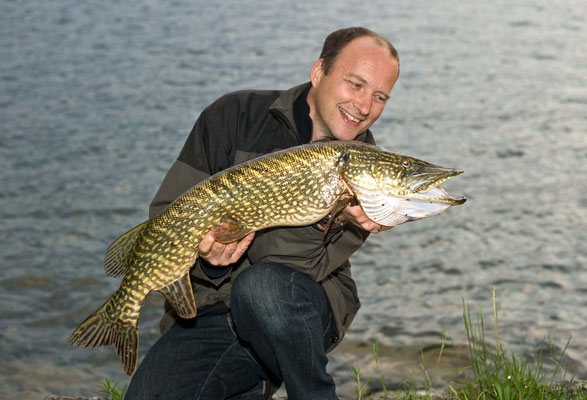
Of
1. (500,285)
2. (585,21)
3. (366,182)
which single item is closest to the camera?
(366,182)

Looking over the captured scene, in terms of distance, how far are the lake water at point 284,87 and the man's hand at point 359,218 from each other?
2.65 meters

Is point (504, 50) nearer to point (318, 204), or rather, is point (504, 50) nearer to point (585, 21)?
point (585, 21)

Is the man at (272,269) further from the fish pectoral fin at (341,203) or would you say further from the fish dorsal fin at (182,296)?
the fish dorsal fin at (182,296)

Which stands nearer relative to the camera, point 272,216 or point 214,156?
point 272,216

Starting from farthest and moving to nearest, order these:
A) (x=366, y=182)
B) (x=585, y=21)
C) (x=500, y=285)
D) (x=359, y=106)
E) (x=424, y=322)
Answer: (x=585, y=21)
(x=500, y=285)
(x=424, y=322)
(x=359, y=106)
(x=366, y=182)

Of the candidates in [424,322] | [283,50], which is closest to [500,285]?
[424,322]

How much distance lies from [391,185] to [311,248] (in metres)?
0.53

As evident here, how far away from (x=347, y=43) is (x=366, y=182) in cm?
99

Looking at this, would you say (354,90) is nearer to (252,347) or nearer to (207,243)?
(207,243)

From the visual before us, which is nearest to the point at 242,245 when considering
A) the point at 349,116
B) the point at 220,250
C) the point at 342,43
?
the point at 220,250

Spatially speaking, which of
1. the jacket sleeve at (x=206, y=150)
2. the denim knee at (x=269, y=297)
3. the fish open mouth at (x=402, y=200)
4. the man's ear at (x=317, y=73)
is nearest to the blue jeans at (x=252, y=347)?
the denim knee at (x=269, y=297)

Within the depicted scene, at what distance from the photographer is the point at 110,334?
11.2 ft

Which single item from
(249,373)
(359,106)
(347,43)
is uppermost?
(347,43)

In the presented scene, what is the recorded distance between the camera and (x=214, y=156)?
154 inches
